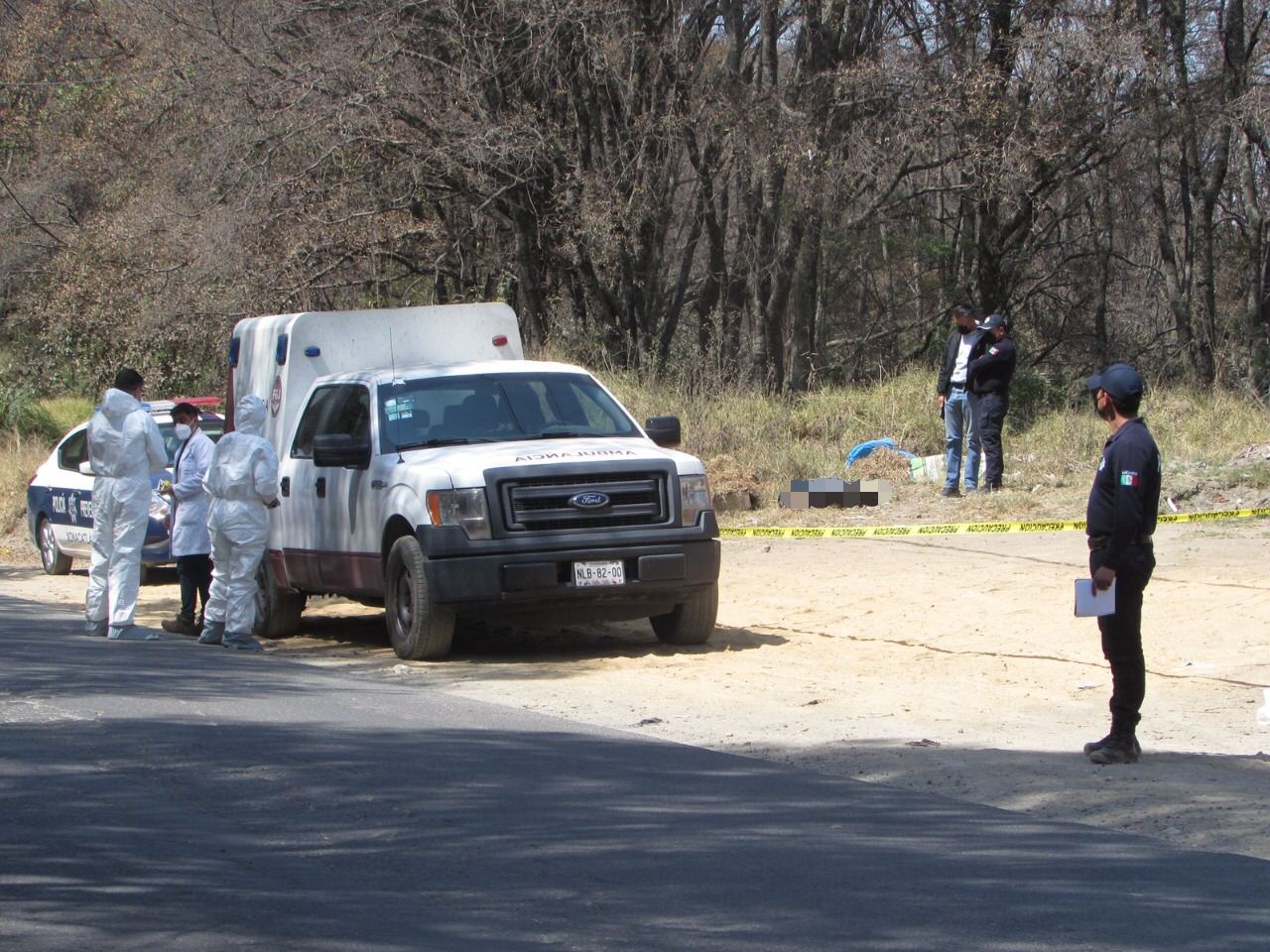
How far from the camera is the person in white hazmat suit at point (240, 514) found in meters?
11.8

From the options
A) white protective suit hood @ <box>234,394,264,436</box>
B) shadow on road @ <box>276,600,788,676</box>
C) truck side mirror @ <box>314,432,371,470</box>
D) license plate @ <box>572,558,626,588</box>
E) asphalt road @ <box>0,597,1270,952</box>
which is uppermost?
white protective suit hood @ <box>234,394,264,436</box>

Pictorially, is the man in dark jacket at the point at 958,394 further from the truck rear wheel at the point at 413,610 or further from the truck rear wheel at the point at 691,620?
the truck rear wheel at the point at 413,610

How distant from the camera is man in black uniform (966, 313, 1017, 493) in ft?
54.3

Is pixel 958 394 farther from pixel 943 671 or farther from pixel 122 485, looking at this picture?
pixel 122 485

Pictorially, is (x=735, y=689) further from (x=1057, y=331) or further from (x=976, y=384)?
(x=1057, y=331)

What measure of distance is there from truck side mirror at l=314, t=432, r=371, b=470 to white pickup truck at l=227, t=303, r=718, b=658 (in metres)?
0.01

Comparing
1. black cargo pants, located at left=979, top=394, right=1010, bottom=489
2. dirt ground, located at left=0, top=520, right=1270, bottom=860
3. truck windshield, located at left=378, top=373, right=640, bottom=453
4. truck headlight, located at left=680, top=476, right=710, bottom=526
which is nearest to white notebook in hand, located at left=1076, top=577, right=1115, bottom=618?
dirt ground, located at left=0, top=520, right=1270, bottom=860

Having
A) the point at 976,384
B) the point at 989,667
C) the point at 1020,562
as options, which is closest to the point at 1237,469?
the point at 976,384

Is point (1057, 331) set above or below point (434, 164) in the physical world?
below

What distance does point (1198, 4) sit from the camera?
26.7m

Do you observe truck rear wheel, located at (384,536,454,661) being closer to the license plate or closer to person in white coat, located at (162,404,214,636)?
the license plate

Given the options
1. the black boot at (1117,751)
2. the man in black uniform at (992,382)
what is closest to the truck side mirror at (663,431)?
the black boot at (1117,751)

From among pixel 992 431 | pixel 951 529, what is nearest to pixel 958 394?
pixel 992 431

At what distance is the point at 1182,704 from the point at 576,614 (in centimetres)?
381
